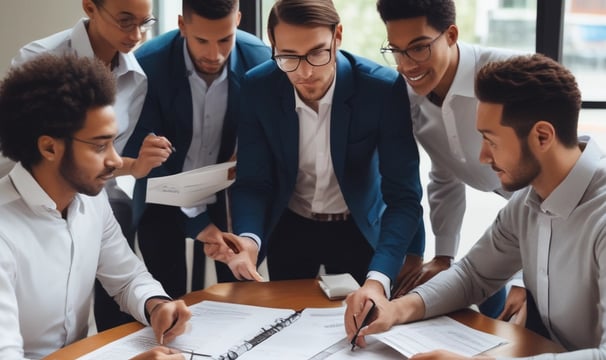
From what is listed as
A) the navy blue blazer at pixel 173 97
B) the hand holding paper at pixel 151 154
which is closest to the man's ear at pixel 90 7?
the navy blue blazer at pixel 173 97

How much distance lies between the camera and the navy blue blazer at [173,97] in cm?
242

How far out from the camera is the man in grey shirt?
159cm

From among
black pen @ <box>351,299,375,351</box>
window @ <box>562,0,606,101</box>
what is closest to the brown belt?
black pen @ <box>351,299,375,351</box>

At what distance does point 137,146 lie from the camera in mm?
2414

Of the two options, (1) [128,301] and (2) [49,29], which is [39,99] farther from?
(2) [49,29]

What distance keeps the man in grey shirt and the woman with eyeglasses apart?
0.84 meters

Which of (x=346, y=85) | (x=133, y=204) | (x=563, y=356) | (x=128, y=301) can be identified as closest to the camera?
(x=563, y=356)

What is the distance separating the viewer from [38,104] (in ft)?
5.48

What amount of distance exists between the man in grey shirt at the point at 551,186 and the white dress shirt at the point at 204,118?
965 millimetres

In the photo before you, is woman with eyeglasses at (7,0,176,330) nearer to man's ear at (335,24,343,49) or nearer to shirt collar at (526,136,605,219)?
man's ear at (335,24,343,49)

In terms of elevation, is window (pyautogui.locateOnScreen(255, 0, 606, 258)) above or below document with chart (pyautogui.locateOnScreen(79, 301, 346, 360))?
above

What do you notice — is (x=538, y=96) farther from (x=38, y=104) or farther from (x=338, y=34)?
(x=38, y=104)

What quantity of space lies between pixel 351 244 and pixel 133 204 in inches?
31.7

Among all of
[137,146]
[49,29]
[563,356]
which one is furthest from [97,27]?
[563,356]
